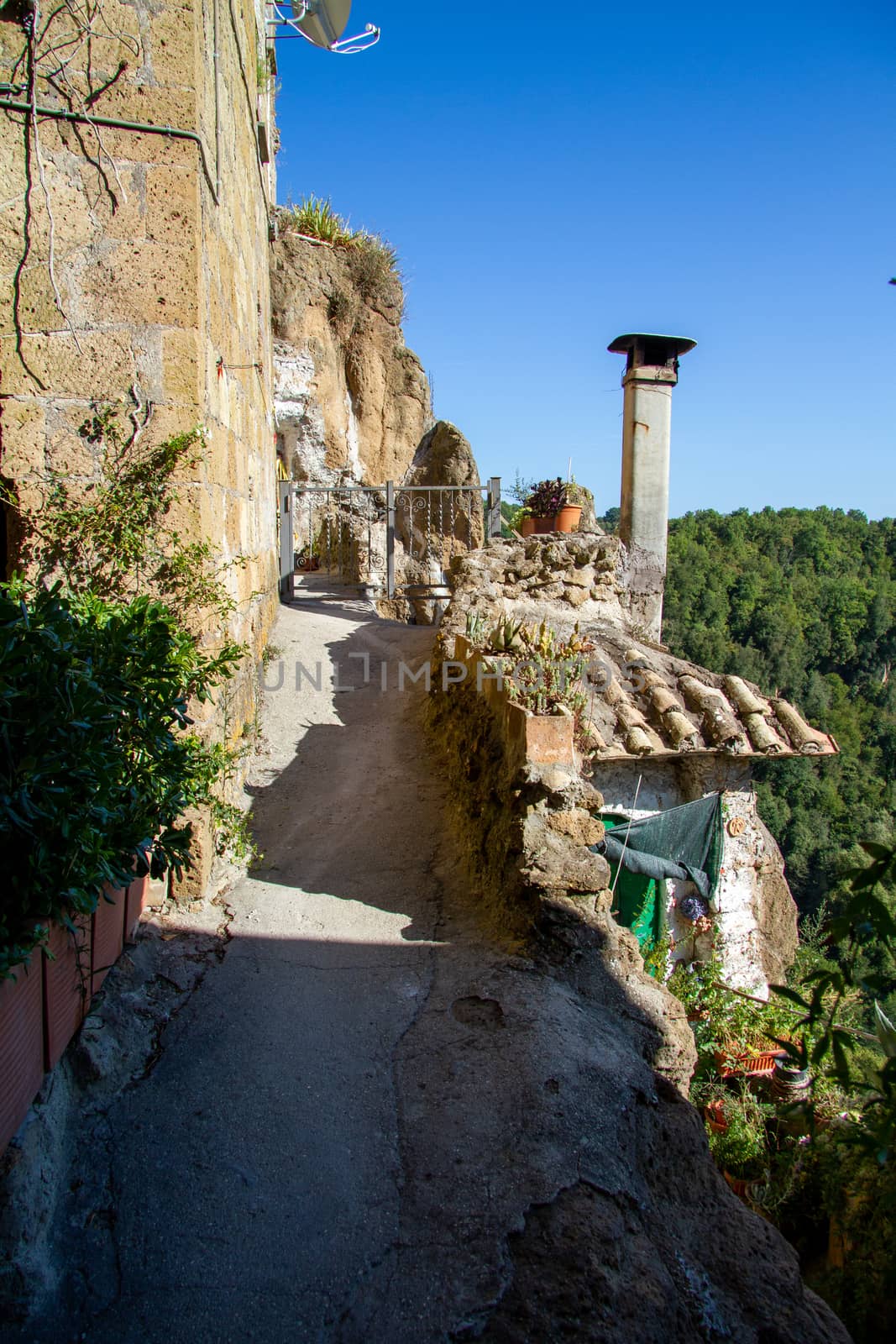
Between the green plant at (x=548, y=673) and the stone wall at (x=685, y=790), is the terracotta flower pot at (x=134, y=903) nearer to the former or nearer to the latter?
the green plant at (x=548, y=673)

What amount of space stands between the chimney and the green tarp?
3.65 metres

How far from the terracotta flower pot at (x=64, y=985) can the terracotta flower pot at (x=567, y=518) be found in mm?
8014

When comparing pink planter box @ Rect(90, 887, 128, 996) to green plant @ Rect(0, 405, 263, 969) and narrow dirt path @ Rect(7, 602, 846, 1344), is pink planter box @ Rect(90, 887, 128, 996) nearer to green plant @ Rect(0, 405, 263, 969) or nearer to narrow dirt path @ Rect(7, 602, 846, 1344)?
narrow dirt path @ Rect(7, 602, 846, 1344)

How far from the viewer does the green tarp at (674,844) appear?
21.4 feet

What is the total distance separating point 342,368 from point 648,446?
Answer: 25.2ft

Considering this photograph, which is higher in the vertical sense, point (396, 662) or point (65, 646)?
point (65, 646)

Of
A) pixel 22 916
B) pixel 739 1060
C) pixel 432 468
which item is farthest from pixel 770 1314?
pixel 432 468

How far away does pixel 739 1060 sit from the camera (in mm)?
6121

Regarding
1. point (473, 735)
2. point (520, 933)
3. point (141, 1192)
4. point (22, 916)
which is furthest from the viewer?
point (473, 735)

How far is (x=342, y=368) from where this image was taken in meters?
15.7

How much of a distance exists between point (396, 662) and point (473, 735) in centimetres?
331

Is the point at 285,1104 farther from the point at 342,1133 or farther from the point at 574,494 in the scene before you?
the point at 574,494

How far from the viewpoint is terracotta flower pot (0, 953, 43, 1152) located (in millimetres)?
1900

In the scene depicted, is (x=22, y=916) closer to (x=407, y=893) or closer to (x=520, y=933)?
(x=520, y=933)
